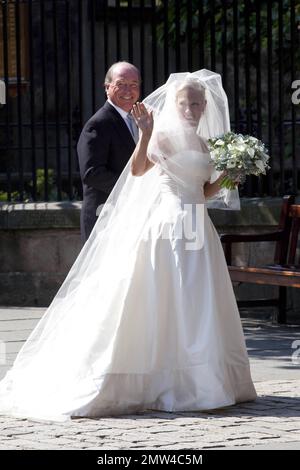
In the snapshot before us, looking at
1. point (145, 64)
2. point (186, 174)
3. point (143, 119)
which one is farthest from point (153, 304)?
point (145, 64)

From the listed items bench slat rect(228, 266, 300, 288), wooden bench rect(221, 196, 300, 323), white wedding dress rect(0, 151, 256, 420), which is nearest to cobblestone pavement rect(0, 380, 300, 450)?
white wedding dress rect(0, 151, 256, 420)

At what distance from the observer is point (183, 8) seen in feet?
44.7

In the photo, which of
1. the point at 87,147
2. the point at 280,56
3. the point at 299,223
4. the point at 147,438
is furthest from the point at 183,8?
the point at 147,438

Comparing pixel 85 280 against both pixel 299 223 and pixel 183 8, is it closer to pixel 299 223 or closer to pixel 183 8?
pixel 299 223

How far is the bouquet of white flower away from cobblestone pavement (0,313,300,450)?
4.21 feet

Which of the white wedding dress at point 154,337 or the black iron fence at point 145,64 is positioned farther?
the black iron fence at point 145,64

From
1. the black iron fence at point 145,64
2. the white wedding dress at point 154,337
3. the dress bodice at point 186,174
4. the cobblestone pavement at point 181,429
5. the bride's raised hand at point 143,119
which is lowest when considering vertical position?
the cobblestone pavement at point 181,429

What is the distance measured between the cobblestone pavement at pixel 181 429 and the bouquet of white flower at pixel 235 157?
50.5 inches

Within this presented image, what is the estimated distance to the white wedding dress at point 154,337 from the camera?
22.9 ft

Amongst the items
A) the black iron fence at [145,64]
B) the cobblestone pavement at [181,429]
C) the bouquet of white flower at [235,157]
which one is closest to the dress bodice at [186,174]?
the bouquet of white flower at [235,157]

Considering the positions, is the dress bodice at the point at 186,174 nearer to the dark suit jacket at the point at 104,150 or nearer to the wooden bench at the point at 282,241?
the dark suit jacket at the point at 104,150

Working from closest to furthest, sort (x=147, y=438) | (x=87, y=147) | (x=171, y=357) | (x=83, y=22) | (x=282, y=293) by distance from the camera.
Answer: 1. (x=147, y=438)
2. (x=171, y=357)
3. (x=87, y=147)
4. (x=282, y=293)
5. (x=83, y=22)

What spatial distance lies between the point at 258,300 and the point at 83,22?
3.69 m

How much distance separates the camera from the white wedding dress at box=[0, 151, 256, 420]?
6.98 m
